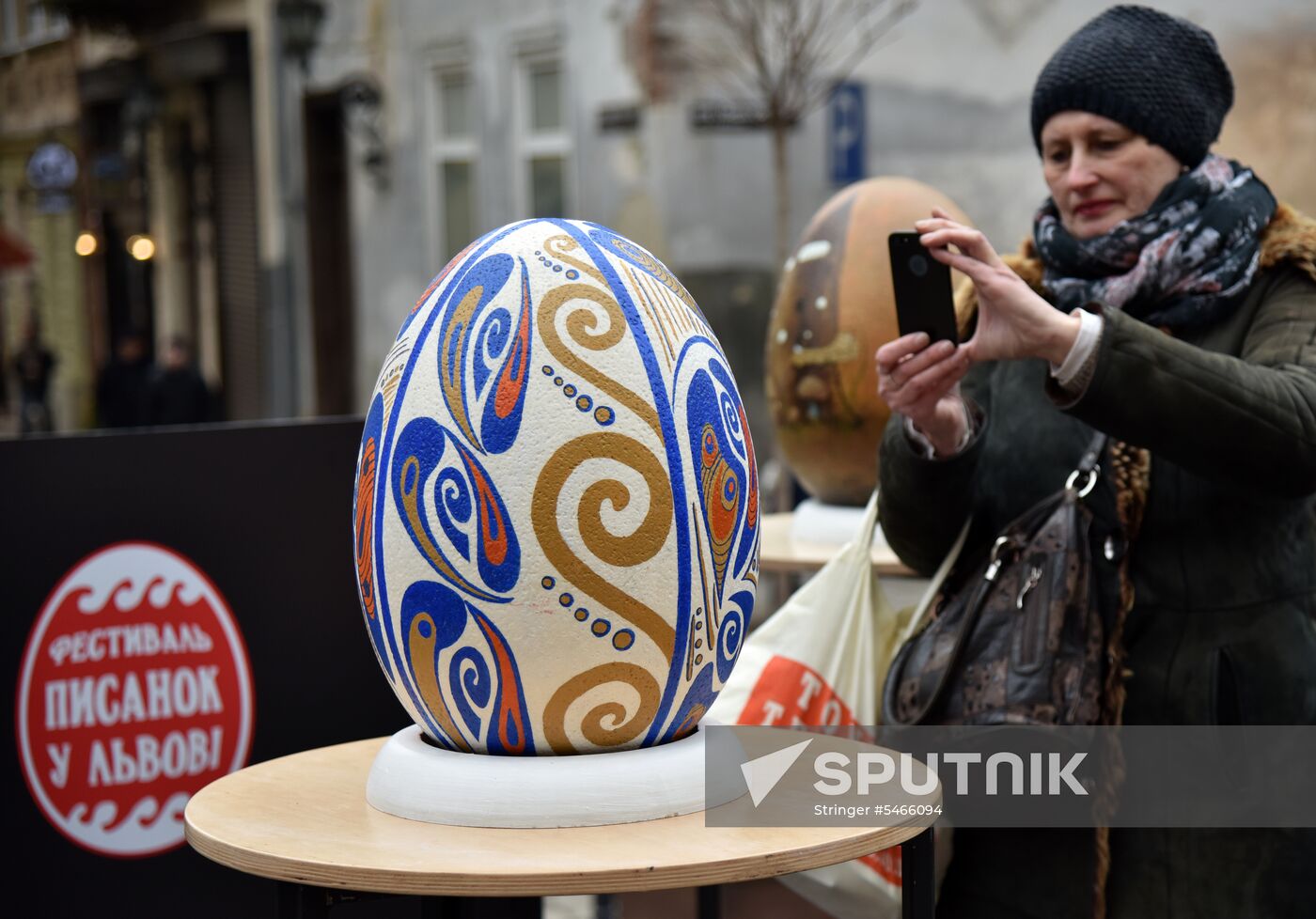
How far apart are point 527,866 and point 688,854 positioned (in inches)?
7.4

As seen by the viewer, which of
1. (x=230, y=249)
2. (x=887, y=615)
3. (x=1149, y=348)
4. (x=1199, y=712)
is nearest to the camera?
(x=1149, y=348)

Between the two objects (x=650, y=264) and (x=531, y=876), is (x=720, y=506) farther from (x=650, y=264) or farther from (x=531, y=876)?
(x=531, y=876)

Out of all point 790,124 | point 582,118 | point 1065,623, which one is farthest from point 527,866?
point 582,118

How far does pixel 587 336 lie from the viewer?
207cm

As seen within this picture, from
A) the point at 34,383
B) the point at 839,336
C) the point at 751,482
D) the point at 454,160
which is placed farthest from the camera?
the point at 34,383

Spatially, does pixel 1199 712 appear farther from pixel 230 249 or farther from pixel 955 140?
pixel 230 249

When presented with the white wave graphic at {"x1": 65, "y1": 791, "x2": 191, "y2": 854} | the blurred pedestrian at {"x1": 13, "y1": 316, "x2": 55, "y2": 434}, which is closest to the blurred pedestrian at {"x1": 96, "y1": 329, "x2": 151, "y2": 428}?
the blurred pedestrian at {"x1": 13, "y1": 316, "x2": 55, "y2": 434}

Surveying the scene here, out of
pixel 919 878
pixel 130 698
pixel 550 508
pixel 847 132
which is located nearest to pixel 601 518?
pixel 550 508

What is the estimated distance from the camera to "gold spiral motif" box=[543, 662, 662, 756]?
2.06 metres

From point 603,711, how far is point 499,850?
247 mm

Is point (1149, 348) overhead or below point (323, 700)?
overhead

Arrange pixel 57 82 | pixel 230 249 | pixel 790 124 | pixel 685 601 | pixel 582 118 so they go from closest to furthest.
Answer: pixel 685 601, pixel 790 124, pixel 582 118, pixel 230 249, pixel 57 82

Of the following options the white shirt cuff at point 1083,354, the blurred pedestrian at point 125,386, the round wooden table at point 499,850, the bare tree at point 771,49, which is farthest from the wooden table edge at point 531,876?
the blurred pedestrian at point 125,386

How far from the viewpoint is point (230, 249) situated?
20281mm
